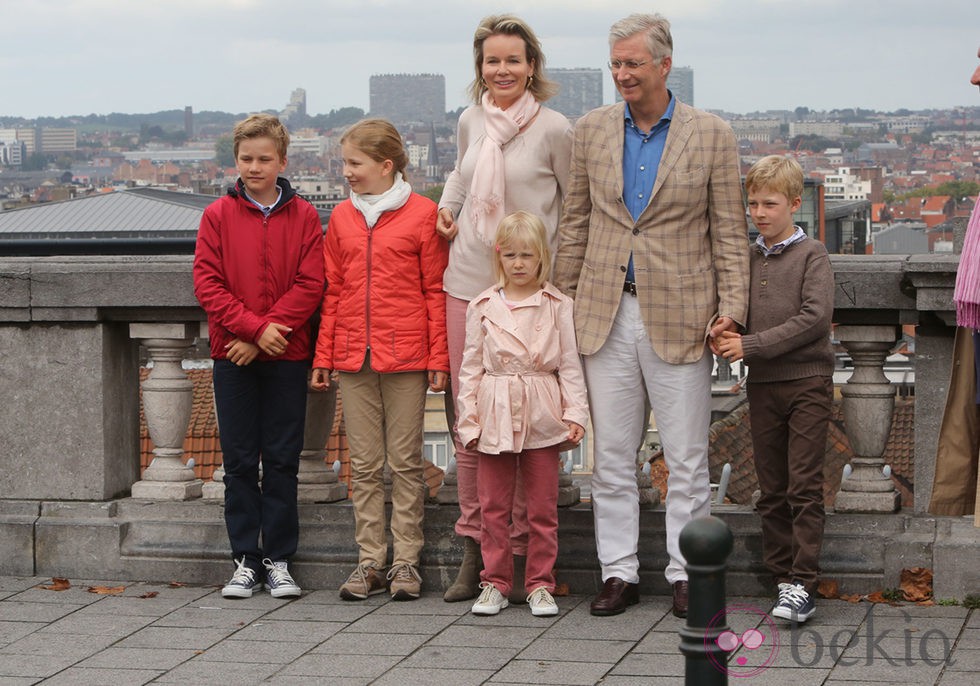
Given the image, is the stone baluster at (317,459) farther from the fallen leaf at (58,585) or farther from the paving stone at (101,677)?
the paving stone at (101,677)

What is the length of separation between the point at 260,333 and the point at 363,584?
1.03 metres

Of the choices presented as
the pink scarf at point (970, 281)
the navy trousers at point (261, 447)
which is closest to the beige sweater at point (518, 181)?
the navy trousers at point (261, 447)

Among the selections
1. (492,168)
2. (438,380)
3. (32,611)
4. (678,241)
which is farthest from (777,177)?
(32,611)

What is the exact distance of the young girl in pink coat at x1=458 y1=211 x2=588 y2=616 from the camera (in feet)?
18.2

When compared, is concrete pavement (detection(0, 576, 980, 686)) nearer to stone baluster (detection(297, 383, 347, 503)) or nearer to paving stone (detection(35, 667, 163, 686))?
paving stone (detection(35, 667, 163, 686))

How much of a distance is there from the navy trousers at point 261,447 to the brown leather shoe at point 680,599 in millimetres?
1535

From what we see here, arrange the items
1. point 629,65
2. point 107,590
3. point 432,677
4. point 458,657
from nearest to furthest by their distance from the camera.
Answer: point 432,677
point 458,657
point 629,65
point 107,590

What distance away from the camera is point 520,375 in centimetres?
558

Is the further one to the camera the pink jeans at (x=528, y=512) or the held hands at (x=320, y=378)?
the held hands at (x=320, y=378)

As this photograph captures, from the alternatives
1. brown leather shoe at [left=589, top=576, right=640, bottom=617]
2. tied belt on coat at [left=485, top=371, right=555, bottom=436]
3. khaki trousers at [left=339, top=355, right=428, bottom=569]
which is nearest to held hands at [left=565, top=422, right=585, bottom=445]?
tied belt on coat at [left=485, top=371, right=555, bottom=436]

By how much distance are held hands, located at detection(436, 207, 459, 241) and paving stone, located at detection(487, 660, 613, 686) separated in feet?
5.36

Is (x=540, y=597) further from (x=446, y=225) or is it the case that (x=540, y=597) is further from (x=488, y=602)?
(x=446, y=225)

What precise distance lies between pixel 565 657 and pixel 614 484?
0.81 m

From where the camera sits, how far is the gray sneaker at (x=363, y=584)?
587cm
